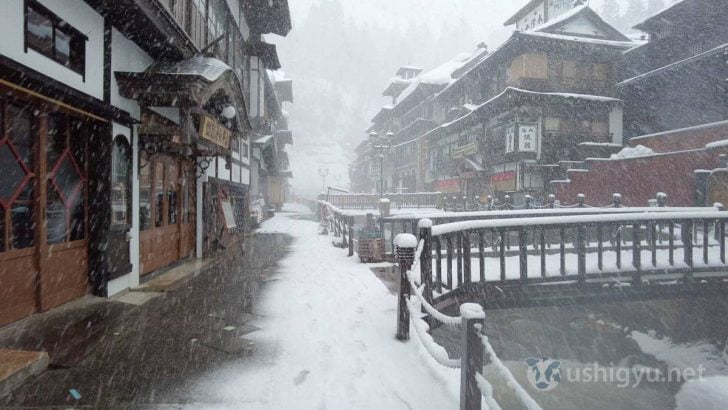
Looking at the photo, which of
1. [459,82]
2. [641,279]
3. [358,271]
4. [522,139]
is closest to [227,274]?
[358,271]

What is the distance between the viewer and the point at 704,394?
6895 millimetres

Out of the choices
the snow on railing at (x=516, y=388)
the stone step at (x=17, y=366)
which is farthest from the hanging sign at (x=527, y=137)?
the stone step at (x=17, y=366)

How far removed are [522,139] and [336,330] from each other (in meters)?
21.6

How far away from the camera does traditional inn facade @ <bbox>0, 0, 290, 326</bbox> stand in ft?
15.6

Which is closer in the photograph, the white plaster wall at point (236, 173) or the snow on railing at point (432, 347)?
the snow on railing at point (432, 347)

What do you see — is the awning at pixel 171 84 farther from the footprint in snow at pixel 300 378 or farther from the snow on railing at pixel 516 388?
the snow on railing at pixel 516 388

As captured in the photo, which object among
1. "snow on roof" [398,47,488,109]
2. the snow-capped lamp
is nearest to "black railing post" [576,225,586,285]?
the snow-capped lamp

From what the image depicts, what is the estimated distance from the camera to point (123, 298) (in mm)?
6625

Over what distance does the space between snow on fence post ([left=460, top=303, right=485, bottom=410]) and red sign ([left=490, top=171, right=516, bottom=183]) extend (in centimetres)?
2326

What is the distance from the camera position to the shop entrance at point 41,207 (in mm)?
4707

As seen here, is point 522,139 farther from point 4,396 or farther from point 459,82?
point 4,396

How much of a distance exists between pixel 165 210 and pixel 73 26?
4399 mm

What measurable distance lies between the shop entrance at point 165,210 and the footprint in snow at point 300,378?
5280 millimetres

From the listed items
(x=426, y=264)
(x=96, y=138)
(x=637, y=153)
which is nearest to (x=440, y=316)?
(x=426, y=264)
